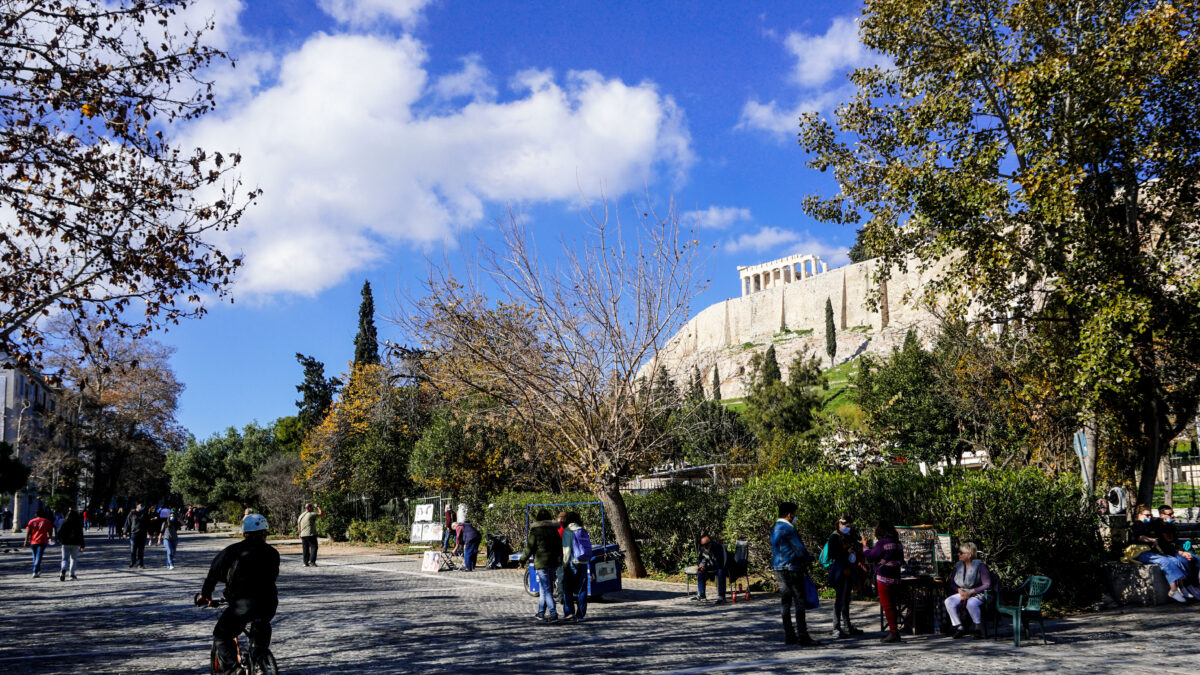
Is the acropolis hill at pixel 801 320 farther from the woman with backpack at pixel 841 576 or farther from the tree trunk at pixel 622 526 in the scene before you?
the woman with backpack at pixel 841 576

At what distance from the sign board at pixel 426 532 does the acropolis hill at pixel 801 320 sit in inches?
3585

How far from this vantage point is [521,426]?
20.3 m

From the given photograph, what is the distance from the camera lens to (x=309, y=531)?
21.6 m

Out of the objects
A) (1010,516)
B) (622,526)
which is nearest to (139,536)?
(622,526)

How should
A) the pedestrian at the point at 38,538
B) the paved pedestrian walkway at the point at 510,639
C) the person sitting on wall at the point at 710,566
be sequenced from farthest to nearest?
the pedestrian at the point at 38,538 < the person sitting on wall at the point at 710,566 < the paved pedestrian walkway at the point at 510,639

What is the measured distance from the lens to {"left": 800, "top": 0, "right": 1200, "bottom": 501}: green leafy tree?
41.5ft

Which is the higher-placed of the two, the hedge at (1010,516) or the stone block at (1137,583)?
the hedge at (1010,516)

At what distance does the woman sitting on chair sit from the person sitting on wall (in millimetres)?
4182

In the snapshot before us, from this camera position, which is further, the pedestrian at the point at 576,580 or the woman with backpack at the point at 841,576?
the pedestrian at the point at 576,580

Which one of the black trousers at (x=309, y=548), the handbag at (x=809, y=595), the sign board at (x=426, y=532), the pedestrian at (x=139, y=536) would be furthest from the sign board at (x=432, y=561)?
the handbag at (x=809, y=595)

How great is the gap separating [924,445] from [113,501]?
191 ft

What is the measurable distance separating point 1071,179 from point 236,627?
12.5 metres

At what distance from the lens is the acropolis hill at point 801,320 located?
409 feet

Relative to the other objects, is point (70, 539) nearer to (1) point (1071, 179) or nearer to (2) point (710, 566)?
(2) point (710, 566)
